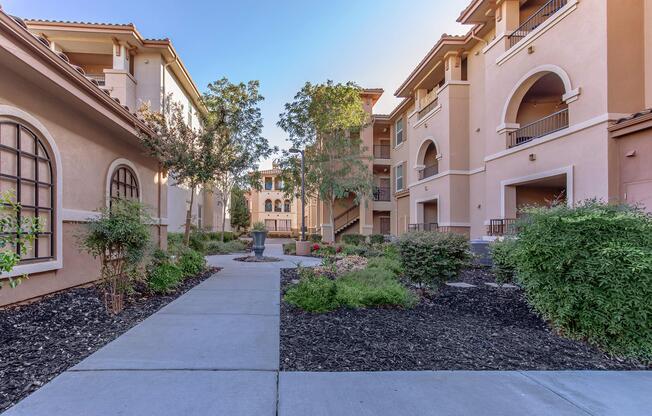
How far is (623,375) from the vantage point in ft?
11.4

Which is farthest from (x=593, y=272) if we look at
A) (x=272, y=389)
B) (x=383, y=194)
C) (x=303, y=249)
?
(x=383, y=194)

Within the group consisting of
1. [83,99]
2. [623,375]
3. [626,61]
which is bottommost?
[623,375]

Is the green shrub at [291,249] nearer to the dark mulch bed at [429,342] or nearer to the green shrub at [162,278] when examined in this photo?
the green shrub at [162,278]

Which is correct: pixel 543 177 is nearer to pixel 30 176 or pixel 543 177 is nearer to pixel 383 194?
pixel 30 176

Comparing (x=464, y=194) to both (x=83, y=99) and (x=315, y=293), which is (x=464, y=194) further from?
(x=83, y=99)

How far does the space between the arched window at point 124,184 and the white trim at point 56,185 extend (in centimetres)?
188

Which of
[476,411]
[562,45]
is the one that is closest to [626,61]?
[562,45]

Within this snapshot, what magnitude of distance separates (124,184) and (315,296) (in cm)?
682

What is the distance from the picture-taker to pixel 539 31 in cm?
1100

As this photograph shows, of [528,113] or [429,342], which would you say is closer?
[429,342]

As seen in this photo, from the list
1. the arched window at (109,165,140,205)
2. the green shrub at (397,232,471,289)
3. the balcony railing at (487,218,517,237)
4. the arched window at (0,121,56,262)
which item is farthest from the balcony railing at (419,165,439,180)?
the arched window at (0,121,56,262)

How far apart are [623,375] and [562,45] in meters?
10.6

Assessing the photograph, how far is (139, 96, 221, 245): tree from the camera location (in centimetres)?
878

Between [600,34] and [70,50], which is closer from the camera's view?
[600,34]
